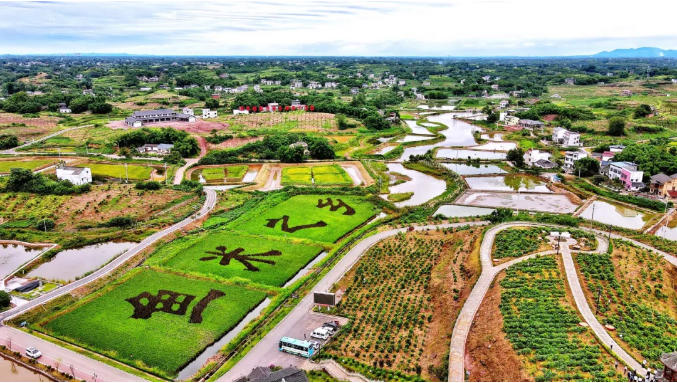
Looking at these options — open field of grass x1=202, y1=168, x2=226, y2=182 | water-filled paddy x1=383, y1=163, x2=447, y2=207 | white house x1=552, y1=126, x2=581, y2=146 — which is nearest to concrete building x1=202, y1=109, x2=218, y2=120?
open field of grass x1=202, y1=168, x2=226, y2=182

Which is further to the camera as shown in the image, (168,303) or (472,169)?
(472,169)

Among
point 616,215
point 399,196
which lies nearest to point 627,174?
point 616,215

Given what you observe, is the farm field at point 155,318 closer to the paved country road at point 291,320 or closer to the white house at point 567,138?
the paved country road at point 291,320

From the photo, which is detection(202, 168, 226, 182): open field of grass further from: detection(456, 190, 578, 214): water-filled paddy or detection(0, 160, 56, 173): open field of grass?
detection(456, 190, 578, 214): water-filled paddy

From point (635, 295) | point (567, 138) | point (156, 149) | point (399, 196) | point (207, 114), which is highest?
point (207, 114)

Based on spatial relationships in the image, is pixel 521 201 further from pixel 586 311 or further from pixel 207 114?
pixel 207 114
